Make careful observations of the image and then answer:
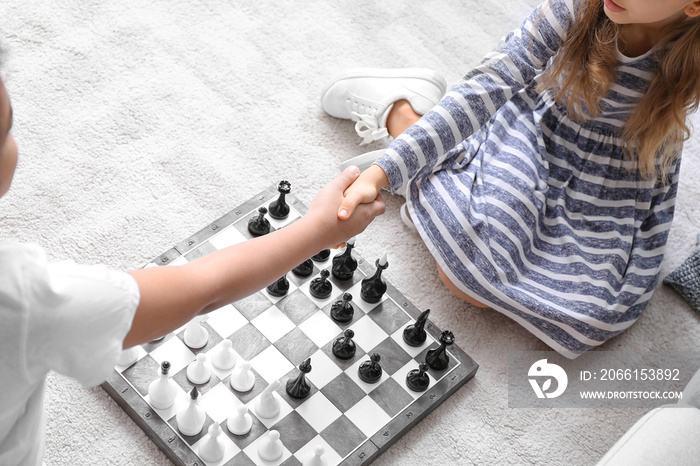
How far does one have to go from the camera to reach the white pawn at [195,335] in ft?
4.69

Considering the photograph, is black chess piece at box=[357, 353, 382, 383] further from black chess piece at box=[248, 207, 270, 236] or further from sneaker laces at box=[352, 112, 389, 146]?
sneaker laces at box=[352, 112, 389, 146]

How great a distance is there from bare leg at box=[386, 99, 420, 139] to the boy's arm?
614 mm

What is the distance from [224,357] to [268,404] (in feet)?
0.42

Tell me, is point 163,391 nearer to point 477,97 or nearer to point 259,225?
point 259,225

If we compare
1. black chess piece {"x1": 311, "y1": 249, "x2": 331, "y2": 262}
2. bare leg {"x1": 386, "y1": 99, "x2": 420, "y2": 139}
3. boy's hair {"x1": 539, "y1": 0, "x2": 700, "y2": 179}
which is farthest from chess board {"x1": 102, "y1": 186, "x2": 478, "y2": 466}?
boy's hair {"x1": 539, "y1": 0, "x2": 700, "y2": 179}

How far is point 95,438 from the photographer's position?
4.50 ft

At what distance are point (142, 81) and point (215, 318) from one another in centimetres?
72

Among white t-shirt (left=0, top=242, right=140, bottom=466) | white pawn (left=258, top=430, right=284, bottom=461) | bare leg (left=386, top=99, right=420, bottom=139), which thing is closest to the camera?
white t-shirt (left=0, top=242, right=140, bottom=466)

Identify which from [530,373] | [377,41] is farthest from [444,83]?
[530,373]

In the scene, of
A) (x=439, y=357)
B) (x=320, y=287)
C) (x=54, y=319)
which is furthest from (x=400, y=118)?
(x=54, y=319)

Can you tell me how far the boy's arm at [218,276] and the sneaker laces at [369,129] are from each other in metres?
0.62

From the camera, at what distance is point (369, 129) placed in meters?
1.85

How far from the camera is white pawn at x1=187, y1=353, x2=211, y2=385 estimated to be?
1401mm

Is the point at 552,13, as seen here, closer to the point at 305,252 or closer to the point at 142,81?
the point at 305,252
